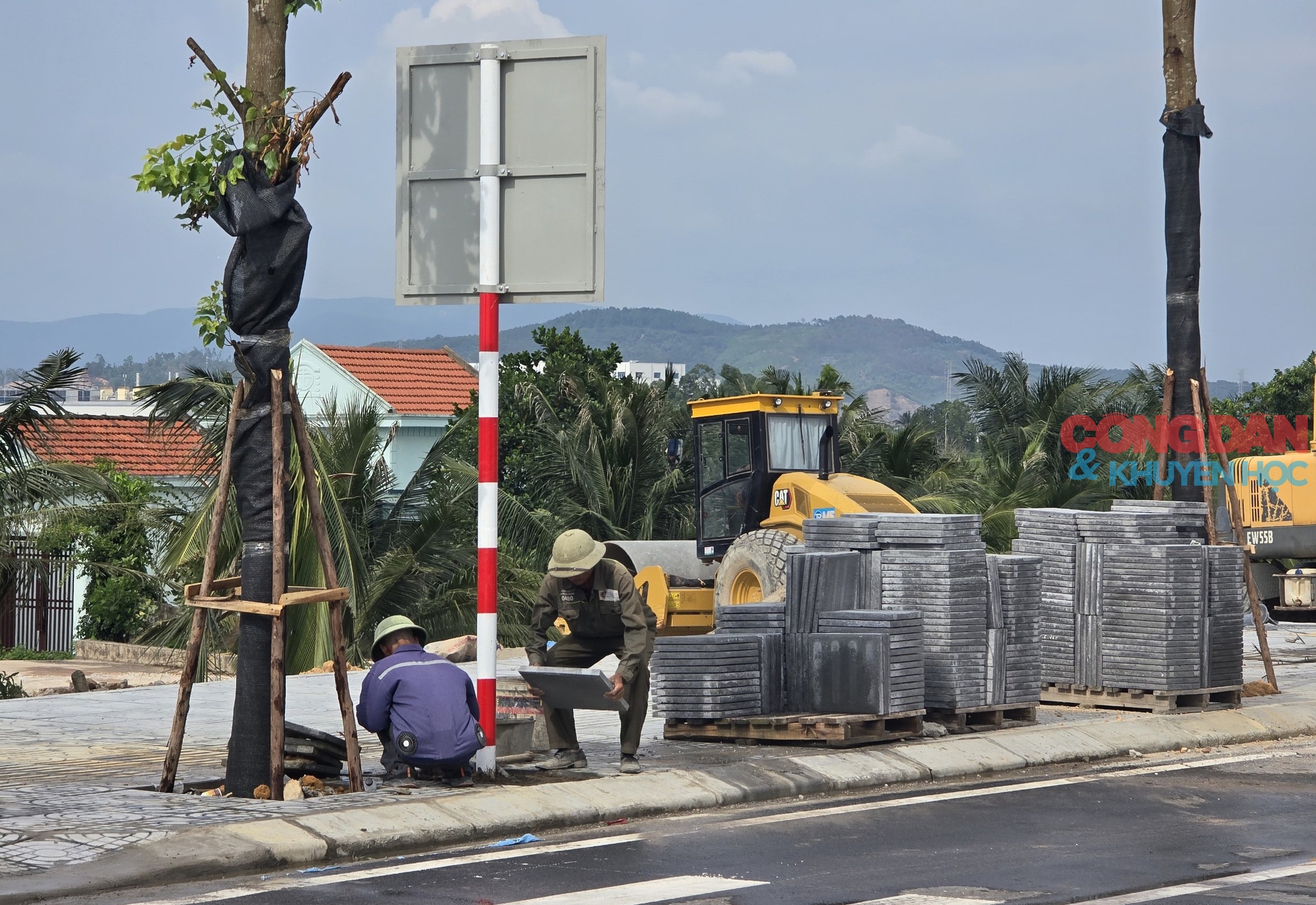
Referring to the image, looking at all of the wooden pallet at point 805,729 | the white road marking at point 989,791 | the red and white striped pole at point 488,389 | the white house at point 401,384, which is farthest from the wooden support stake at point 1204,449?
the white house at point 401,384

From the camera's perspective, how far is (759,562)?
19.3m

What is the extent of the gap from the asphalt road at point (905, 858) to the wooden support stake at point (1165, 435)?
204 inches

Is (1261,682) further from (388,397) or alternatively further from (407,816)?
Result: (388,397)

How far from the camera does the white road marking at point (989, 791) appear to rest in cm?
913

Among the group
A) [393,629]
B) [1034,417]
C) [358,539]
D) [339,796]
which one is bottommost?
[339,796]

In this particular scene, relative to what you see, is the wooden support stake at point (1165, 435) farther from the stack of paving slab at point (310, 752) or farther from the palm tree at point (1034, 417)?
the palm tree at point (1034, 417)

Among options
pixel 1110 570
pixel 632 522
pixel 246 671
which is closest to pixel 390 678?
pixel 246 671

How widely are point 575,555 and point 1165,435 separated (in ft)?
23.2

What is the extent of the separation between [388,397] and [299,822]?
46.0m

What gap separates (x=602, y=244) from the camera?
970 cm

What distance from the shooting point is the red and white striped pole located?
31.7 ft

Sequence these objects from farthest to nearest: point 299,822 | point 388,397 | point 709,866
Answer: point 388,397 < point 299,822 < point 709,866

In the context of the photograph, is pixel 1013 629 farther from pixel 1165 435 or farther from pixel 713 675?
pixel 1165 435

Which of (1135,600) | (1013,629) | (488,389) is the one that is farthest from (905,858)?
(1135,600)
